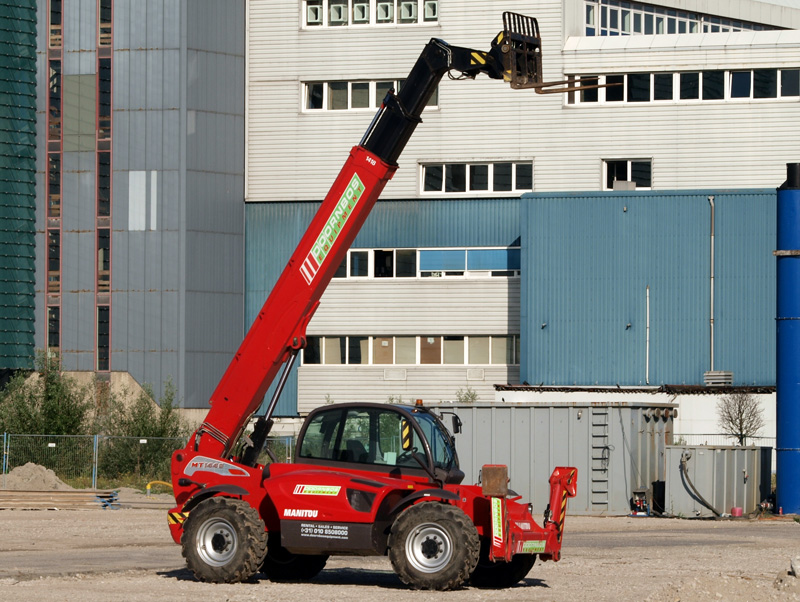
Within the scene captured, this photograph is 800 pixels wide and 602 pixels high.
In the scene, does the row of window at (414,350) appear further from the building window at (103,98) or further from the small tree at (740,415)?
the building window at (103,98)

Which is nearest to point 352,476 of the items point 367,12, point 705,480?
point 705,480

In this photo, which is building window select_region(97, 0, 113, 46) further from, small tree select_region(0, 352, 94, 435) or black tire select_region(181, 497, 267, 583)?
black tire select_region(181, 497, 267, 583)

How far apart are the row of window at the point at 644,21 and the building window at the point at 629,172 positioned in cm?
799

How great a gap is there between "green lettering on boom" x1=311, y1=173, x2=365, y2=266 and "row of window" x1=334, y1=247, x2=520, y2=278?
108 ft

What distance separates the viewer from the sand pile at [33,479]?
A: 38.5 meters

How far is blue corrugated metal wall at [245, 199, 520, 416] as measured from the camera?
167 ft

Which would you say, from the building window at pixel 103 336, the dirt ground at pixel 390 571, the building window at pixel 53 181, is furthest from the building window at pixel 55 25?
the dirt ground at pixel 390 571

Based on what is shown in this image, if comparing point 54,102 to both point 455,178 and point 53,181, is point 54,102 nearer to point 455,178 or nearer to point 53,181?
point 53,181

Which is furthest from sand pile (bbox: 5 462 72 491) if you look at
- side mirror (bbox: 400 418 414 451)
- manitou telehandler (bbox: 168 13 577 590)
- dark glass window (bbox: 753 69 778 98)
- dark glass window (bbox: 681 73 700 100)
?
dark glass window (bbox: 753 69 778 98)

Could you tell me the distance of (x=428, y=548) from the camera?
52.7ft

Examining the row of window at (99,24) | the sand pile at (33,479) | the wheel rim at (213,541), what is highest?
the row of window at (99,24)

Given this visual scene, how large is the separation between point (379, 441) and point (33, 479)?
24.7 m

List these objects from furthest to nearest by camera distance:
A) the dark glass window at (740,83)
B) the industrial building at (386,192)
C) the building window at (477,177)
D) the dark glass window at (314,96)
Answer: the dark glass window at (314,96) < the building window at (477,177) < the dark glass window at (740,83) < the industrial building at (386,192)

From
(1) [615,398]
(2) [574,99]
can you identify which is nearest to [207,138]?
(2) [574,99]
